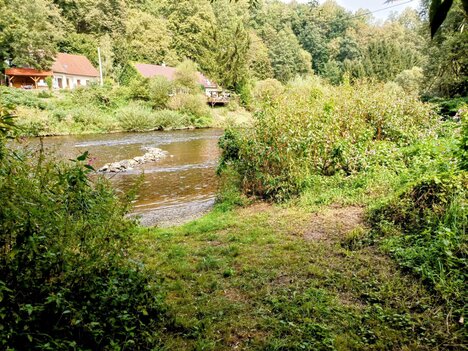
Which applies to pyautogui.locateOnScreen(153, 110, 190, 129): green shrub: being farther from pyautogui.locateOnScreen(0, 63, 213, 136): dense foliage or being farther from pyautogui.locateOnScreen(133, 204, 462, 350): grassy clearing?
pyautogui.locateOnScreen(133, 204, 462, 350): grassy clearing

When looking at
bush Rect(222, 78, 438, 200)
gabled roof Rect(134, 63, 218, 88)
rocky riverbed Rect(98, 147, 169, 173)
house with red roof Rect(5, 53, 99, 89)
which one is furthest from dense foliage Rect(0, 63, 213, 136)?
bush Rect(222, 78, 438, 200)

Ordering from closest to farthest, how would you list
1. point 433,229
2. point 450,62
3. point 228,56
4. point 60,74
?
point 433,229
point 450,62
point 60,74
point 228,56

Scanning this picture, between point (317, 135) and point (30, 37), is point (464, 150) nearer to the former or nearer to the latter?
point (317, 135)

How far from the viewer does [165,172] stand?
13422 millimetres

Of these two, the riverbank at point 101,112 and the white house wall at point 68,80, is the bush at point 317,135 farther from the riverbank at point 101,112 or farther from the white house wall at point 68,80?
the white house wall at point 68,80

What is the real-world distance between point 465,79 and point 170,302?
19.2m

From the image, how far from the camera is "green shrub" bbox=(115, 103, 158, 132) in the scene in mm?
28109

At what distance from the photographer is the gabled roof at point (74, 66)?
131 feet

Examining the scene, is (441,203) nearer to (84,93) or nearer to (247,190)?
(247,190)

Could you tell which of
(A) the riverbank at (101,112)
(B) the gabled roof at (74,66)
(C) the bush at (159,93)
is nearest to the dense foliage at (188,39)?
(B) the gabled roof at (74,66)

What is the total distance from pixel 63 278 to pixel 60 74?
4506 centimetres

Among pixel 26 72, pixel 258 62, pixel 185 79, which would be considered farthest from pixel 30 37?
pixel 258 62

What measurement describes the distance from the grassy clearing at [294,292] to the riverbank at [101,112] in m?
19.0

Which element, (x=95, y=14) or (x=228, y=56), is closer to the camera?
(x=228, y=56)
